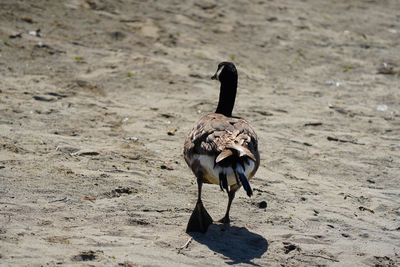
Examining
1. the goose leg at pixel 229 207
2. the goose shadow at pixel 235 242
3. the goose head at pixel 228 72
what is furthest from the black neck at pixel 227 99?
the goose shadow at pixel 235 242

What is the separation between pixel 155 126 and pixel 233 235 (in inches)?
138

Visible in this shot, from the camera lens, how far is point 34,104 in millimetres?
8953

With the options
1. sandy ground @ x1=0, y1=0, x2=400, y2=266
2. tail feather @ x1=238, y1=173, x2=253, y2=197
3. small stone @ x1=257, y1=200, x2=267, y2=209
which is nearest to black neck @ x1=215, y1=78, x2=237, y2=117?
sandy ground @ x1=0, y1=0, x2=400, y2=266

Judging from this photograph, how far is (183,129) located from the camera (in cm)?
888

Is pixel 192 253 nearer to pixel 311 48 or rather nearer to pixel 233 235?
pixel 233 235

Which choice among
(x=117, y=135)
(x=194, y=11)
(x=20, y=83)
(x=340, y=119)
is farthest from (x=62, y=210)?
(x=194, y=11)

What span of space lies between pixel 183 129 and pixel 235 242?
11.6 feet

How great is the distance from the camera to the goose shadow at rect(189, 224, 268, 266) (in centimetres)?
A: 533

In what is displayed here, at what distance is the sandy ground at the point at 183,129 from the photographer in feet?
18.1

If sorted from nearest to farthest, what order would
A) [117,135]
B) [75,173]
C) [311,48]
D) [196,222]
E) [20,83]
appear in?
[196,222], [75,173], [117,135], [20,83], [311,48]

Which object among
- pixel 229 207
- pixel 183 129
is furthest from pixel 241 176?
pixel 183 129

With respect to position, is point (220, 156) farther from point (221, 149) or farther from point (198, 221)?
point (198, 221)

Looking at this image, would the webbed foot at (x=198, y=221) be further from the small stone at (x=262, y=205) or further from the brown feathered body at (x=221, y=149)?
the small stone at (x=262, y=205)

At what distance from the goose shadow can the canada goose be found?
110 mm
